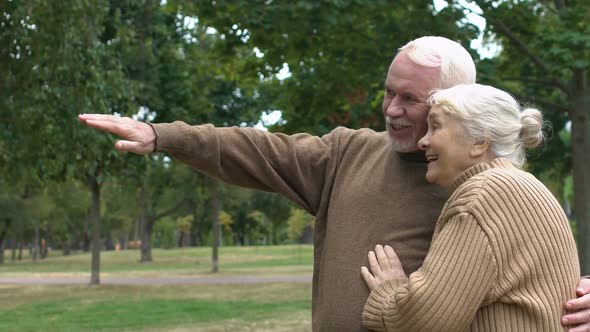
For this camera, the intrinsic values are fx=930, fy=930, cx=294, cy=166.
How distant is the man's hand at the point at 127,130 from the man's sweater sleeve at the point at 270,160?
0.20 m

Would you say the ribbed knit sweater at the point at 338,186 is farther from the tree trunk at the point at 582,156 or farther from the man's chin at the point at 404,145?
the tree trunk at the point at 582,156

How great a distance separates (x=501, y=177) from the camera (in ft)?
8.11

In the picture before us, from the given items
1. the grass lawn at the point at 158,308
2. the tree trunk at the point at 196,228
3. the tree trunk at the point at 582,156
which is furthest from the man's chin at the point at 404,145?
the tree trunk at the point at 196,228

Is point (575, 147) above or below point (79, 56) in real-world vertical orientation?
below

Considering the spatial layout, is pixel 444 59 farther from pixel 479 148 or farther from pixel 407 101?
pixel 479 148

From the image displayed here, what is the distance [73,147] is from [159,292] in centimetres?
880

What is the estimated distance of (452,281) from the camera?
2391mm

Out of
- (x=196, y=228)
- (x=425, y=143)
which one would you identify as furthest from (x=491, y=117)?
(x=196, y=228)

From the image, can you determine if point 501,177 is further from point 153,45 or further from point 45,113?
point 153,45

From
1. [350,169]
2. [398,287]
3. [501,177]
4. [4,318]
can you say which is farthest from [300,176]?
[4,318]

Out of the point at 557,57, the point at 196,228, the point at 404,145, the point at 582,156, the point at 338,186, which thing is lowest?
the point at 338,186

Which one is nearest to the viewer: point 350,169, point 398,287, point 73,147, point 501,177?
point 501,177

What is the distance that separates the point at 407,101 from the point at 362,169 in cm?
30

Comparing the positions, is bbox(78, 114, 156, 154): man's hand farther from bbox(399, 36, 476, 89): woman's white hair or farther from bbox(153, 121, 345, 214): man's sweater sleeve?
bbox(399, 36, 476, 89): woman's white hair
